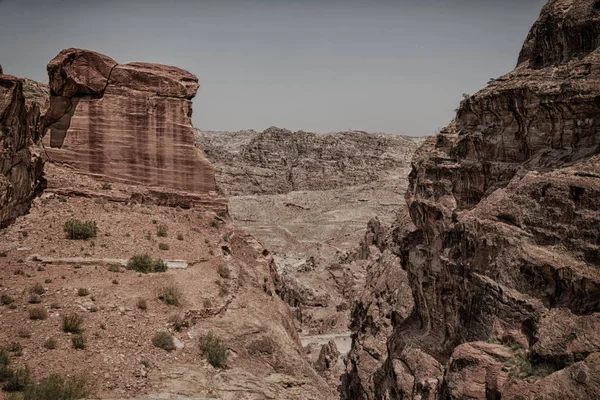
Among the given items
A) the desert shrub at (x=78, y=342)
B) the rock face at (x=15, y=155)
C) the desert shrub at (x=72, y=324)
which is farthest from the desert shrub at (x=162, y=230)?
the desert shrub at (x=78, y=342)

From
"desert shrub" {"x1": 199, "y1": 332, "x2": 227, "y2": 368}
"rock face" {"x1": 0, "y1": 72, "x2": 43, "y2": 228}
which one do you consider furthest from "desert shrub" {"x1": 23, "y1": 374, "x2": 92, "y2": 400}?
"rock face" {"x1": 0, "y1": 72, "x2": 43, "y2": 228}

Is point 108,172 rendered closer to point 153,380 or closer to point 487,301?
point 153,380

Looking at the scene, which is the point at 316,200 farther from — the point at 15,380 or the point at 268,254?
the point at 15,380

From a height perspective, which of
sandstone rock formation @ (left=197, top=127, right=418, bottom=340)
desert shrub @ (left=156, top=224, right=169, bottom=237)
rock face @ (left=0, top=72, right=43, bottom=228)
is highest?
rock face @ (left=0, top=72, right=43, bottom=228)

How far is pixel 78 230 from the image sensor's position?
60.8 feet

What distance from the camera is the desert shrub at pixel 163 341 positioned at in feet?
47.2

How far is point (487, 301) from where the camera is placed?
14859 mm

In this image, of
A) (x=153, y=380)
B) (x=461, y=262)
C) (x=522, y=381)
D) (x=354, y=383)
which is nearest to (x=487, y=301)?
(x=461, y=262)

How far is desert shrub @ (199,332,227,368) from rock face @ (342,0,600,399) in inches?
236

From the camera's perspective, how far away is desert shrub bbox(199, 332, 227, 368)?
14508 millimetres

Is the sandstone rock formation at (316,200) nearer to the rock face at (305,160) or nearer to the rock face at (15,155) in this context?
the rock face at (305,160)

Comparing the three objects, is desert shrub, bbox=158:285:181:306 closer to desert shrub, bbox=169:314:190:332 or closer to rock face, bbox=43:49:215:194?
desert shrub, bbox=169:314:190:332

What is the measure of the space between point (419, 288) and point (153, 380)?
1241 centimetres

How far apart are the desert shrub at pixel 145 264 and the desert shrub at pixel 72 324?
3.81 metres
